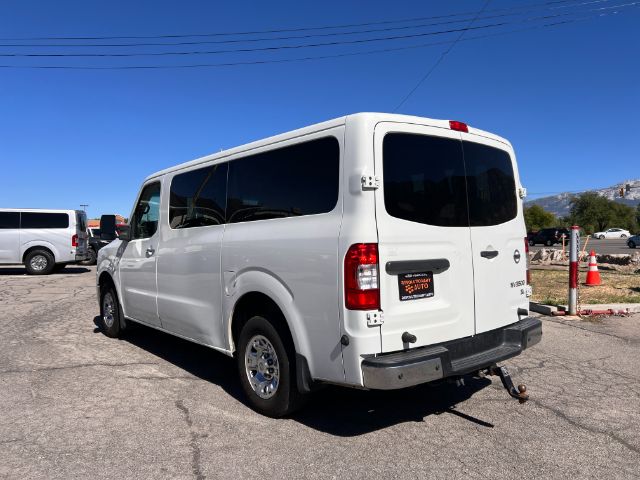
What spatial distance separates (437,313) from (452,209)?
784 millimetres

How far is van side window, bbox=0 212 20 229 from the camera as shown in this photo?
57.0 feet

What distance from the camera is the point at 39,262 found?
18.0 m

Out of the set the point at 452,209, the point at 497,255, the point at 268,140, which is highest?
the point at 268,140

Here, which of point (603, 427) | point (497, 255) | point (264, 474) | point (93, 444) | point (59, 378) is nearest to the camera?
point (264, 474)

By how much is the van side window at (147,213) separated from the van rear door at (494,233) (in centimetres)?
346

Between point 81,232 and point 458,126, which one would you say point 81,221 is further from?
point 458,126

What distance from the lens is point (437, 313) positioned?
356 cm

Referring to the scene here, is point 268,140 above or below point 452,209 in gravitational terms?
above

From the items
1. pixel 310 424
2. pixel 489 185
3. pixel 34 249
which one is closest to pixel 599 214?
pixel 34 249

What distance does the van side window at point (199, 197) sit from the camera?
4.61 metres

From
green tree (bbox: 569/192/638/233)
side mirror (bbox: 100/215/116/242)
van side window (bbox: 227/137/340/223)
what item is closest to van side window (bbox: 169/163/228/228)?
van side window (bbox: 227/137/340/223)

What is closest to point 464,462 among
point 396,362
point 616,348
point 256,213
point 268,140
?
point 396,362

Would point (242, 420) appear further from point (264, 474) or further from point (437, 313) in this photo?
point (437, 313)

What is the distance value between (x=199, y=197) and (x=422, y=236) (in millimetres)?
2397
